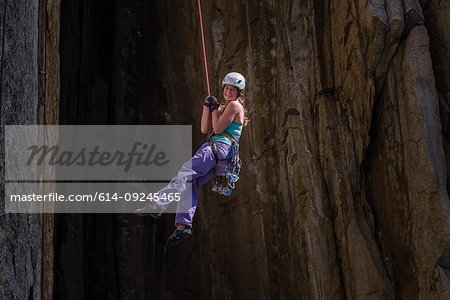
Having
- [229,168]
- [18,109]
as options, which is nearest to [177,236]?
[229,168]

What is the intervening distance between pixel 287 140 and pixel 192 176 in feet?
7.21

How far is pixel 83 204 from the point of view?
7.52 m

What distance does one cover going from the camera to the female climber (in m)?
4.58

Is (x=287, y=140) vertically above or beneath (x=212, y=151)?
above

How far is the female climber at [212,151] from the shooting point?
458 centimetres

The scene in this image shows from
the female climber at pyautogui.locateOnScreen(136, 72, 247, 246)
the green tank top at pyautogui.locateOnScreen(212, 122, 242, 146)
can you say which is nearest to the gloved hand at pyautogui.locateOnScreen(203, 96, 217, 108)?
the female climber at pyautogui.locateOnScreen(136, 72, 247, 246)

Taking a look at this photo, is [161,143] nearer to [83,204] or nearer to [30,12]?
[83,204]

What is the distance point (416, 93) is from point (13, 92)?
3958 millimetres

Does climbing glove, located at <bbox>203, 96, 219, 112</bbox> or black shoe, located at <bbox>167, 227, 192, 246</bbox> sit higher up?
climbing glove, located at <bbox>203, 96, 219, 112</bbox>

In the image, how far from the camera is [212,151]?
4.75 metres

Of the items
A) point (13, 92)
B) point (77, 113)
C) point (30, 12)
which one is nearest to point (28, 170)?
point (13, 92)

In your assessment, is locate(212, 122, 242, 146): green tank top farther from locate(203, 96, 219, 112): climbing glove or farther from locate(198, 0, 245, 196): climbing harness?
locate(203, 96, 219, 112): climbing glove

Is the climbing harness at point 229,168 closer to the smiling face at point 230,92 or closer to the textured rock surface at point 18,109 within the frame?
the smiling face at point 230,92

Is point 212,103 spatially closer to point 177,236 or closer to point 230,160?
point 230,160
